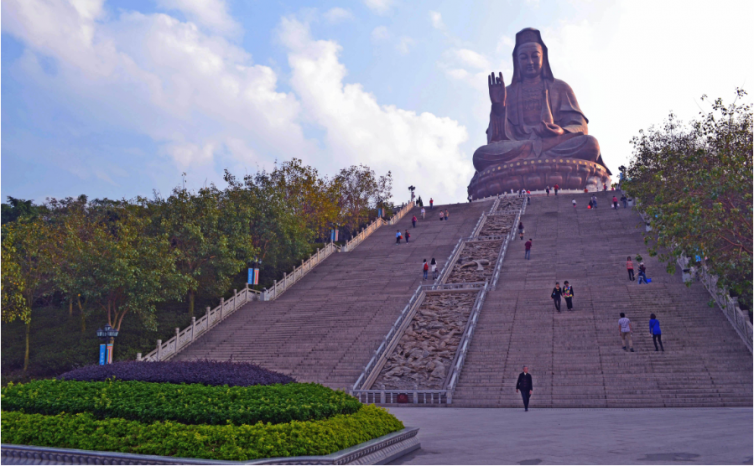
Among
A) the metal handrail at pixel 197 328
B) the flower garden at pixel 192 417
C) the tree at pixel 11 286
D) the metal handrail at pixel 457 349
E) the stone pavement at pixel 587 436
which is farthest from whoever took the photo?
the metal handrail at pixel 197 328

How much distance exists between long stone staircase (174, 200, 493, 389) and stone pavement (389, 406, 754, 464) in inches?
244

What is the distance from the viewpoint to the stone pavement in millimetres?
7336

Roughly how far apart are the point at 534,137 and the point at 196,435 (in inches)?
2115

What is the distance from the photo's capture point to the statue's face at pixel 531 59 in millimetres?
57844

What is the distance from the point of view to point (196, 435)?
6.73 metres

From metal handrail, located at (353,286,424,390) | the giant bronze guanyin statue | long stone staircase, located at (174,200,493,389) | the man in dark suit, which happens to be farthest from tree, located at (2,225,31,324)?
the giant bronze guanyin statue

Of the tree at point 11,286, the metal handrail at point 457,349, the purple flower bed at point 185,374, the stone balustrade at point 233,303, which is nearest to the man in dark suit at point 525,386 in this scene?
the metal handrail at point 457,349

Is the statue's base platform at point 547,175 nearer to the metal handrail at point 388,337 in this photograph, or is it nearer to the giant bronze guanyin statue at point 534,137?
the giant bronze guanyin statue at point 534,137

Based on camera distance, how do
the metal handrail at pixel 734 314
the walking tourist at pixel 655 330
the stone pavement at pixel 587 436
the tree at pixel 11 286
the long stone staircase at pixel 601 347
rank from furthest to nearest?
1. the tree at pixel 11 286
2. the walking tourist at pixel 655 330
3. the metal handrail at pixel 734 314
4. the long stone staircase at pixel 601 347
5. the stone pavement at pixel 587 436

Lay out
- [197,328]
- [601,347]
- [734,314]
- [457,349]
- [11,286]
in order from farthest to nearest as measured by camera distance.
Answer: [197,328] < [11,286] < [457,349] < [734,314] < [601,347]

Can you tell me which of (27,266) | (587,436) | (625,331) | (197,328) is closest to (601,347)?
(625,331)

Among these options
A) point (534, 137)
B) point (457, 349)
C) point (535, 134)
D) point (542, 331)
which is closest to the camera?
point (457, 349)

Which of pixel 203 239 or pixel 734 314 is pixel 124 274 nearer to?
pixel 203 239

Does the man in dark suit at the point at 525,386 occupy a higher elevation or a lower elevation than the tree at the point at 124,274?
lower
